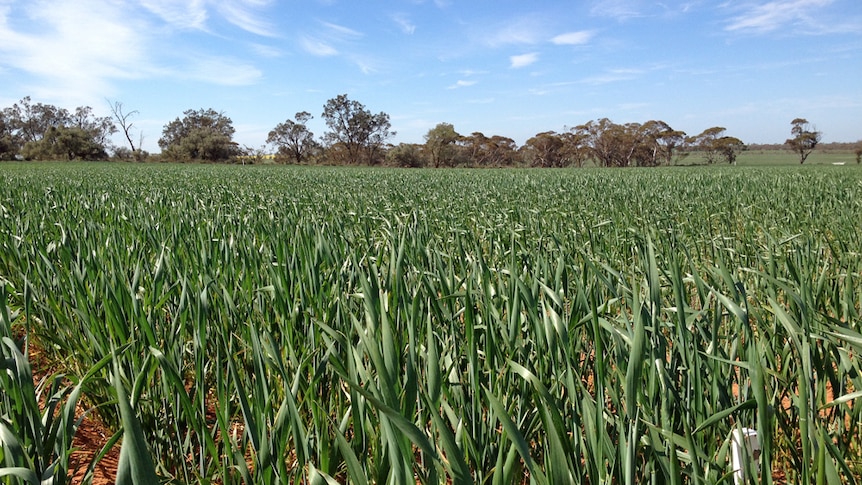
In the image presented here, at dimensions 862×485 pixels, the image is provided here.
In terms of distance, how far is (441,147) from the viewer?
63.8 metres

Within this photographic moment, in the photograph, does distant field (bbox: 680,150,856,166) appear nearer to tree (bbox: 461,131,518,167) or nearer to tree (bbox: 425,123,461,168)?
tree (bbox: 461,131,518,167)

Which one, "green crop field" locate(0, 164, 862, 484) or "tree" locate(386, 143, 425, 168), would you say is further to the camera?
"tree" locate(386, 143, 425, 168)

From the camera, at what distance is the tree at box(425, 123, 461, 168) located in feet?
209

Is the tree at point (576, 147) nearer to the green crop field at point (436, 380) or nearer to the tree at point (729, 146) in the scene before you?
the tree at point (729, 146)

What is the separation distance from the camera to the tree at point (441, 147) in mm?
63781

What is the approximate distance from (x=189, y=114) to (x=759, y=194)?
91.9 meters

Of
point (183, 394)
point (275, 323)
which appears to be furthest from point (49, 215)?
point (183, 394)

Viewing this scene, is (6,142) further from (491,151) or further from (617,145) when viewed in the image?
(617,145)

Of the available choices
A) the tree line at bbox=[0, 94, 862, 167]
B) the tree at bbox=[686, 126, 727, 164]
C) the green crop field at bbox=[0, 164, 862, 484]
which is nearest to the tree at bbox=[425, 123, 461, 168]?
the tree line at bbox=[0, 94, 862, 167]

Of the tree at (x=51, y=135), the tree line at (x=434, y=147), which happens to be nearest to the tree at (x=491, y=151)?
the tree line at (x=434, y=147)

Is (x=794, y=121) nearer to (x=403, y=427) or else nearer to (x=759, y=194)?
(x=759, y=194)

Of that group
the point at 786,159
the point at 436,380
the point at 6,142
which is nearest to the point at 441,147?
the point at 786,159

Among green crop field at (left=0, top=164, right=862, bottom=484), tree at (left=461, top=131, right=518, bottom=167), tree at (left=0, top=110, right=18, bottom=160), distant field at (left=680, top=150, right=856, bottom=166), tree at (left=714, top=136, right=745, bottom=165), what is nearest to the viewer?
green crop field at (left=0, top=164, right=862, bottom=484)

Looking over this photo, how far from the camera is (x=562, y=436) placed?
111 centimetres
